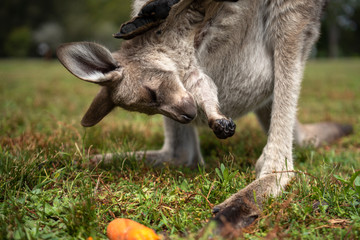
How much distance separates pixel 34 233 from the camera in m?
1.55

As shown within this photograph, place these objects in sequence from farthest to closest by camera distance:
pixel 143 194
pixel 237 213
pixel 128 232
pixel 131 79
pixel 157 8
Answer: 1. pixel 131 79
2. pixel 157 8
3. pixel 143 194
4. pixel 237 213
5. pixel 128 232

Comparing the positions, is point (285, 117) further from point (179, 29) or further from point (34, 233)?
point (34, 233)

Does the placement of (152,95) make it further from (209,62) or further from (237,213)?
(237,213)

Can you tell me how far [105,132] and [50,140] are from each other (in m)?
0.60

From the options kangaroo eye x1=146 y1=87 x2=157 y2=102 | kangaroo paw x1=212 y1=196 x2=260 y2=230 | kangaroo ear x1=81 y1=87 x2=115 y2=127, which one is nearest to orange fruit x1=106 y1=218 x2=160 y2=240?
kangaroo paw x1=212 y1=196 x2=260 y2=230

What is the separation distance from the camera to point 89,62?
87.3 inches

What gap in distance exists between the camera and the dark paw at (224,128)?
6.53ft

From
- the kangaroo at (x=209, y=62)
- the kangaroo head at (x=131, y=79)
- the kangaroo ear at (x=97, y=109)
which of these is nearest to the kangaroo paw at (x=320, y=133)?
the kangaroo at (x=209, y=62)

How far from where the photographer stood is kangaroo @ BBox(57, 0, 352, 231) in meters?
2.20

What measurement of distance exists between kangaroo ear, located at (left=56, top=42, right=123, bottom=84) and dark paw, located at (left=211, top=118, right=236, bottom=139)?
2.42 ft

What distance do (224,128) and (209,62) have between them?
642mm

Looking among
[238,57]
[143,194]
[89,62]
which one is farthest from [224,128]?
[89,62]

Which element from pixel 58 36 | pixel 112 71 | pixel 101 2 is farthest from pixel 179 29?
pixel 101 2

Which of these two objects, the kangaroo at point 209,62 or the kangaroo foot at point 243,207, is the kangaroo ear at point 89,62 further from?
the kangaroo foot at point 243,207
